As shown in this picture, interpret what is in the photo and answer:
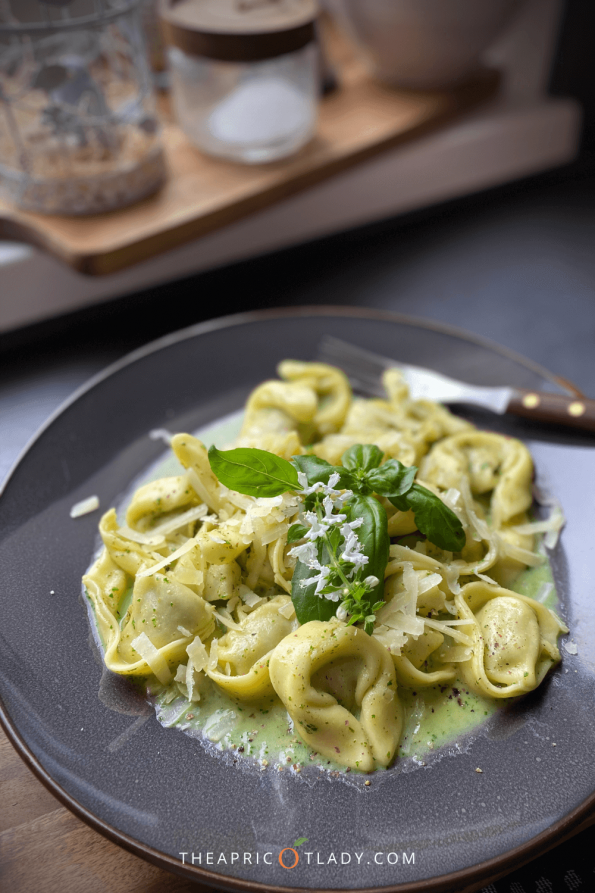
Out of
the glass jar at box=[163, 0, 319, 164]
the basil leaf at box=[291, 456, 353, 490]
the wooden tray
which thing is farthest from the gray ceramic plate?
the glass jar at box=[163, 0, 319, 164]

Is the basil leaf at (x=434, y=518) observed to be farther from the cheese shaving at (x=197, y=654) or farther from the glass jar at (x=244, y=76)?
the glass jar at (x=244, y=76)

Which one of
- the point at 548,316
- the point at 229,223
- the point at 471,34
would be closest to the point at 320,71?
the point at 471,34

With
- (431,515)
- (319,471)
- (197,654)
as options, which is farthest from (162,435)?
(431,515)

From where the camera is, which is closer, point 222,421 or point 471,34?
point 222,421

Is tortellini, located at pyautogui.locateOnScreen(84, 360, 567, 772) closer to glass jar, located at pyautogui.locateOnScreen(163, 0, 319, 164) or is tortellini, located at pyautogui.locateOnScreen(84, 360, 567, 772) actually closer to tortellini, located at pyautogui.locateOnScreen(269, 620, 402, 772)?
tortellini, located at pyautogui.locateOnScreen(269, 620, 402, 772)

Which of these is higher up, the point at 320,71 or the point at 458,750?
the point at 320,71

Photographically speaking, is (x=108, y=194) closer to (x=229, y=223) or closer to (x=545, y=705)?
(x=229, y=223)

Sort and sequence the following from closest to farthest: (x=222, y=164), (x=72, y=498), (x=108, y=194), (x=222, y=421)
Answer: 1. (x=72, y=498)
2. (x=222, y=421)
3. (x=108, y=194)
4. (x=222, y=164)

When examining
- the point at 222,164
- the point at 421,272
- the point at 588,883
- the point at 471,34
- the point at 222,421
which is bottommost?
the point at 588,883
